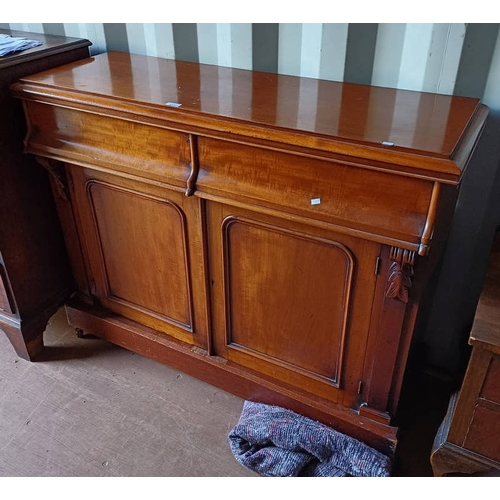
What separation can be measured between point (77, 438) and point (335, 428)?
2.83 ft

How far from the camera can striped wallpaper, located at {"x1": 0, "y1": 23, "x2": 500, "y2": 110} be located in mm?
1308

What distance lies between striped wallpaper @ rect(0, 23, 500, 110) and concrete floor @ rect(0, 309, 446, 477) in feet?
3.64

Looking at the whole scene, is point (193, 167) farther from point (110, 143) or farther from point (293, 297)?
point (293, 297)

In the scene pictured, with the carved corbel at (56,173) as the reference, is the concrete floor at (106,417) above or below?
below

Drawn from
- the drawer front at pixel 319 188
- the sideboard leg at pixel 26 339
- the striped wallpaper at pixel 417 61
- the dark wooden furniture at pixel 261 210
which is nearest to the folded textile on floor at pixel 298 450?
the dark wooden furniture at pixel 261 210

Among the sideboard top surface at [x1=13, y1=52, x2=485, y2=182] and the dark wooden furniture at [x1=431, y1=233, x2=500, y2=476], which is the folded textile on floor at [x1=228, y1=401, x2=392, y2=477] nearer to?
→ the dark wooden furniture at [x1=431, y1=233, x2=500, y2=476]

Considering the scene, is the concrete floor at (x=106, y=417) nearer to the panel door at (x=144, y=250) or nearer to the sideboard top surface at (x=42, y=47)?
the panel door at (x=144, y=250)

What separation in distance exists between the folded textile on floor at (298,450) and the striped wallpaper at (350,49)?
1068 mm

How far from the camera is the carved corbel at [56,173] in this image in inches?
63.4

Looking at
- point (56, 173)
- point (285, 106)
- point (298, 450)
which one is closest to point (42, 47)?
point (56, 173)

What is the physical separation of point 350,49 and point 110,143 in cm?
75

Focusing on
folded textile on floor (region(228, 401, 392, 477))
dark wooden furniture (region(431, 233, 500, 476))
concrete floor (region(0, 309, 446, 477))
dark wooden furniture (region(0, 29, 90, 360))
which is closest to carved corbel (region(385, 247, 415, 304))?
dark wooden furniture (region(431, 233, 500, 476))

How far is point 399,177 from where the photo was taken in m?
1.08

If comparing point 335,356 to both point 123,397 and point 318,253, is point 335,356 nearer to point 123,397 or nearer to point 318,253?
point 318,253
